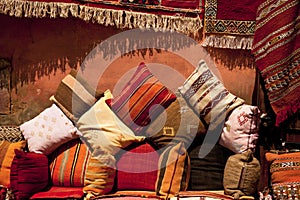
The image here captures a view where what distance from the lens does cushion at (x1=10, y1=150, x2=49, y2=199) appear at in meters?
2.68

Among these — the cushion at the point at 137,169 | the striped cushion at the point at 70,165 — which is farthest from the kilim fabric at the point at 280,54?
the striped cushion at the point at 70,165

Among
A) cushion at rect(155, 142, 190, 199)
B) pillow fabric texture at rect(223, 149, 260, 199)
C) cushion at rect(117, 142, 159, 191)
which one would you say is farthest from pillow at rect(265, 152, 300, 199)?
cushion at rect(117, 142, 159, 191)

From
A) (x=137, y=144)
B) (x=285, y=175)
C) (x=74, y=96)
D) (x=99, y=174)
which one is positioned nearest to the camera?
(x=285, y=175)

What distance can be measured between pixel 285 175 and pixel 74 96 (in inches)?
56.7

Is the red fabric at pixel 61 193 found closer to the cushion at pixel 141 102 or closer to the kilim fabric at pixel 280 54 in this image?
the cushion at pixel 141 102

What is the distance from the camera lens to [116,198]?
8.53 feet

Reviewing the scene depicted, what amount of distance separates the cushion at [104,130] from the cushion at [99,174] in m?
0.07

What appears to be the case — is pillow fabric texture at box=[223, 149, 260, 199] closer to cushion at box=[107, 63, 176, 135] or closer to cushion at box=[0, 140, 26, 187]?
cushion at box=[107, 63, 176, 135]

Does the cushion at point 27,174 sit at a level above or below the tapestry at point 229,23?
below

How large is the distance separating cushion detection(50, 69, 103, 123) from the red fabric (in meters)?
0.45

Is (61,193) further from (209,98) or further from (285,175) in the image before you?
(285,175)

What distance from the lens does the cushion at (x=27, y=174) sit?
8.78 feet

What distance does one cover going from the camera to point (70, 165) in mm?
2840

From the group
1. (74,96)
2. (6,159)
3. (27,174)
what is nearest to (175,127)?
(74,96)
